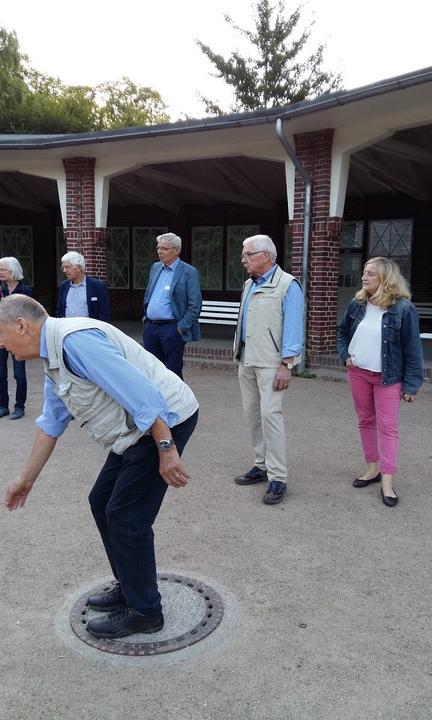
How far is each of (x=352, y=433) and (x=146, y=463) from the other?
403 centimetres

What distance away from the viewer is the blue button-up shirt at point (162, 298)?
18.7 ft

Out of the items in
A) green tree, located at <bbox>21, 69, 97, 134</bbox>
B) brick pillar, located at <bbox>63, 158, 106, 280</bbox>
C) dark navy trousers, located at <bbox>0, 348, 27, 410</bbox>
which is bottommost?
dark navy trousers, located at <bbox>0, 348, 27, 410</bbox>

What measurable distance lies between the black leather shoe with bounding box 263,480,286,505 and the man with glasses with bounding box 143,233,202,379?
1.83 metres

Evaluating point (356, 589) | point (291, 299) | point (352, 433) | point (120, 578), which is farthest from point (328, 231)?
point (120, 578)

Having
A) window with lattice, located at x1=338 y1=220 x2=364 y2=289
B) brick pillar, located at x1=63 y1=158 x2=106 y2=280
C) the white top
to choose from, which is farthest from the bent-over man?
window with lattice, located at x1=338 y1=220 x2=364 y2=289

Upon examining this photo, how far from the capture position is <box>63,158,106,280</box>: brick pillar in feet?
36.0

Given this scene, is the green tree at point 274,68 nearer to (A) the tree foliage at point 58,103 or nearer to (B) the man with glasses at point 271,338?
(A) the tree foliage at point 58,103

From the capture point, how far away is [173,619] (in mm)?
2770

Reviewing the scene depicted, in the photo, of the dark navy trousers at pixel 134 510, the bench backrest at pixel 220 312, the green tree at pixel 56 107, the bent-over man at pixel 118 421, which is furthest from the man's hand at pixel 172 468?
the green tree at pixel 56 107

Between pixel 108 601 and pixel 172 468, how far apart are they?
36.9 inches

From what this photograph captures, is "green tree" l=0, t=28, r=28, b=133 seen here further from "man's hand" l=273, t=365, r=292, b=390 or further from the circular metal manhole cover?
the circular metal manhole cover

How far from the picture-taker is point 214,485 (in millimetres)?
4562

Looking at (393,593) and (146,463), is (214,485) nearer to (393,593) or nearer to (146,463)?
(393,593)

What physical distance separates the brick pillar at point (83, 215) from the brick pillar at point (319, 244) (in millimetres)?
3984
